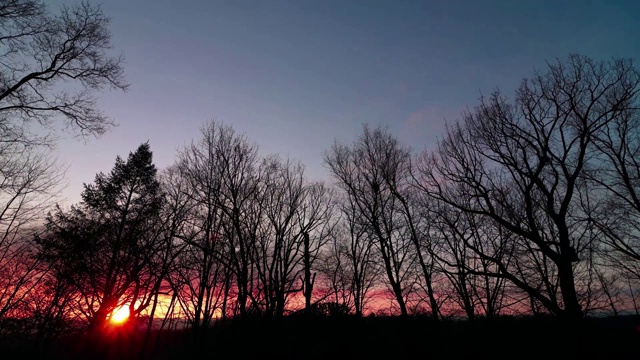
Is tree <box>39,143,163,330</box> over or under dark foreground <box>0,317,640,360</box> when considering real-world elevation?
over

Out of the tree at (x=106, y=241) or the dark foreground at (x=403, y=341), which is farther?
the tree at (x=106, y=241)

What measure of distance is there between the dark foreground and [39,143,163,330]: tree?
345cm

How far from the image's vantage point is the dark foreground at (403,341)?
13.7 metres

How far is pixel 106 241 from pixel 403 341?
19.8 meters

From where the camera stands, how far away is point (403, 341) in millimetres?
16891

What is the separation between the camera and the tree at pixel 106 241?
20672mm

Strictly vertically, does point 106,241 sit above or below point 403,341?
above

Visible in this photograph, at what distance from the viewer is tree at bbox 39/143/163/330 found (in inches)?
814

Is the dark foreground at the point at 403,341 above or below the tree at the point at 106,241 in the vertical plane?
below

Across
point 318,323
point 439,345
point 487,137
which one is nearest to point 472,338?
point 439,345

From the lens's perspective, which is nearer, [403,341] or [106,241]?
[403,341]

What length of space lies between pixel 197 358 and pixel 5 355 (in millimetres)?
12069

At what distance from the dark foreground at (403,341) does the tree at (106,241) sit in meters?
3.45

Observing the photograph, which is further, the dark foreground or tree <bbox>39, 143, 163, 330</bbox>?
tree <bbox>39, 143, 163, 330</bbox>
